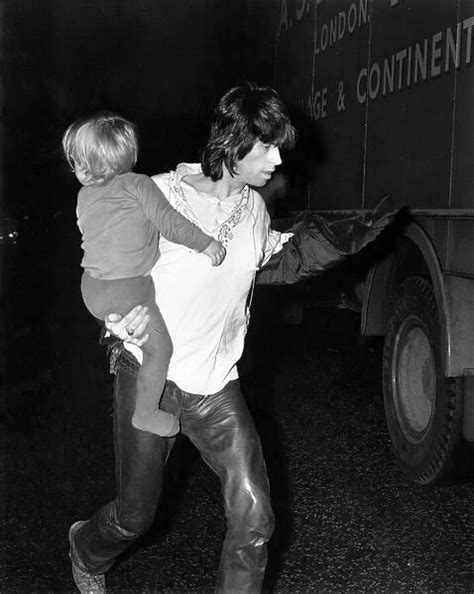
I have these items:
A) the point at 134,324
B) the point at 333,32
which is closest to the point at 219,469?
the point at 134,324

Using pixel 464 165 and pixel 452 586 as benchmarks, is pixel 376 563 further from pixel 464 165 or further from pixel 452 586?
pixel 464 165

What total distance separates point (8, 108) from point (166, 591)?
12.3m

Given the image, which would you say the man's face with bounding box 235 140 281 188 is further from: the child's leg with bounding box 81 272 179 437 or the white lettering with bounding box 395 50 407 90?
the white lettering with bounding box 395 50 407 90

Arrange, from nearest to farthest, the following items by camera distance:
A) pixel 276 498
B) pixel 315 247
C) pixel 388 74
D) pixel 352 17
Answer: pixel 315 247, pixel 276 498, pixel 388 74, pixel 352 17

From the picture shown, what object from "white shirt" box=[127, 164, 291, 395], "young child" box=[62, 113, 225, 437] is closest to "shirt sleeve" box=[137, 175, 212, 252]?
"young child" box=[62, 113, 225, 437]

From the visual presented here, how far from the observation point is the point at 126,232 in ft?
10.9

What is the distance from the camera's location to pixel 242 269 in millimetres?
3469

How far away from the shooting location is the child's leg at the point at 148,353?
11.1 feet

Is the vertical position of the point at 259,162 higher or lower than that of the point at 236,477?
higher

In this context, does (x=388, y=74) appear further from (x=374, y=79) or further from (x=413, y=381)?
(x=413, y=381)

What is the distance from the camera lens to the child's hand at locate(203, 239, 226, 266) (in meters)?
3.31

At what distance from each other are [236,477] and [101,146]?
1.16m

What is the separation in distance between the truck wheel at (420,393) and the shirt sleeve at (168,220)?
2.20 metres

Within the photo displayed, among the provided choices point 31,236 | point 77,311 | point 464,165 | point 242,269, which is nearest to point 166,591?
point 242,269
